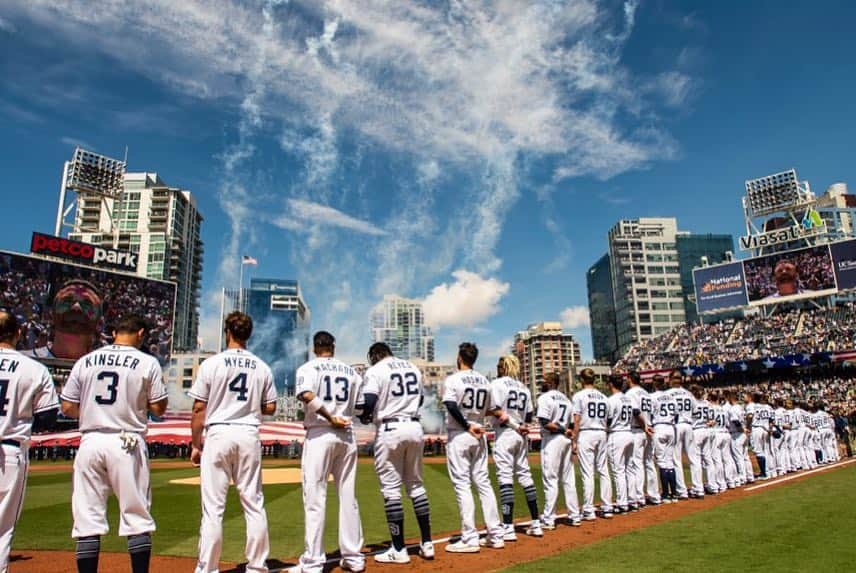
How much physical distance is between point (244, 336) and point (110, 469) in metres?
1.51

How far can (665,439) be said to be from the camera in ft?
33.0

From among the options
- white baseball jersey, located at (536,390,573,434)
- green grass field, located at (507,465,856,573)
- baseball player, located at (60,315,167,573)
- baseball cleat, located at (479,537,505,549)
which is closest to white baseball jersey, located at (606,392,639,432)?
white baseball jersey, located at (536,390,573,434)

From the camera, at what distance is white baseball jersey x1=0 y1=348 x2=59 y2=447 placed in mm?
4199

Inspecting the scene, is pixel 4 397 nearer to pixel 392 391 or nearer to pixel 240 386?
pixel 240 386

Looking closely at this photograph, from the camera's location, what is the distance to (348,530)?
5414 millimetres

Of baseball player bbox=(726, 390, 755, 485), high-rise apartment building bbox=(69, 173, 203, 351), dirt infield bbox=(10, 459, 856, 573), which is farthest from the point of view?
high-rise apartment building bbox=(69, 173, 203, 351)

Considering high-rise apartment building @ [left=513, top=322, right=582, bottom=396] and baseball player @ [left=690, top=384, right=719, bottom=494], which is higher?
high-rise apartment building @ [left=513, top=322, right=582, bottom=396]

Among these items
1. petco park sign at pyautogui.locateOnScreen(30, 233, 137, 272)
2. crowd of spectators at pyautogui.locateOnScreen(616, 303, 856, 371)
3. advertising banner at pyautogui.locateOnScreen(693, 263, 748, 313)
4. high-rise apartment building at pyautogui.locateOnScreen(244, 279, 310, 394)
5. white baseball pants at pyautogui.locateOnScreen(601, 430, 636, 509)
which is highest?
high-rise apartment building at pyautogui.locateOnScreen(244, 279, 310, 394)

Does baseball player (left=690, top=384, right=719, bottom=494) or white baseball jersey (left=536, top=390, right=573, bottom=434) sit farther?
baseball player (left=690, top=384, right=719, bottom=494)

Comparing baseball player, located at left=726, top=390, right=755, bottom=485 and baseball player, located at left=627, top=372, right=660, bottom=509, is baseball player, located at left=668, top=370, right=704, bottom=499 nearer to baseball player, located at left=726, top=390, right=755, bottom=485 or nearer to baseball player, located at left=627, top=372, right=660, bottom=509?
baseball player, located at left=627, top=372, right=660, bottom=509

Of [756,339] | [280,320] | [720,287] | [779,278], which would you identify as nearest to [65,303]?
[720,287]

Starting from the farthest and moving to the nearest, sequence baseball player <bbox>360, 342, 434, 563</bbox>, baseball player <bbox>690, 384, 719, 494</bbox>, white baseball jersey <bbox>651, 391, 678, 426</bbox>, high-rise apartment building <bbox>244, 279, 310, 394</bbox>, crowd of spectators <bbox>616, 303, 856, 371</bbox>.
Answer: high-rise apartment building <bbox>244, 279, 310, 394</bbox>, crowd of spectators <bbox>616, 303, 856, 371</bbox>, baseball player <bbox>690, 384, 719, 494</bbox>, white baseball jersey <bbox>651, 391, 678, 426</bbox>, baseball player <bbox>360, 342, 434, 563</bbox>

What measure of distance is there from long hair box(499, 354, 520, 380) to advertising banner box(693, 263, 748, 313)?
5054 centimetres

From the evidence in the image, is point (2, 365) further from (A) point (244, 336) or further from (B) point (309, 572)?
(B) point (309, 572)
